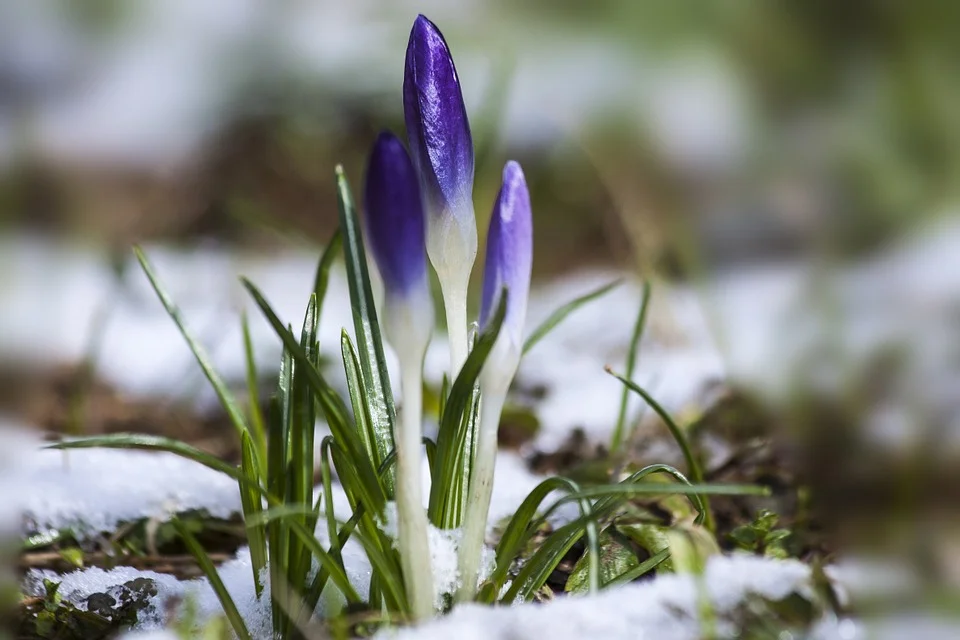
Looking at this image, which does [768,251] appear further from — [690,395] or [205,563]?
[205,563]

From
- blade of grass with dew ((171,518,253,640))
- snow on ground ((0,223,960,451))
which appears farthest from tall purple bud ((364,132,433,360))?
snow on ground ((0,223,960,451))

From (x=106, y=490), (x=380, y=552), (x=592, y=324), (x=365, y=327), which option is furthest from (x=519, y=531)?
(x=592, y=324)

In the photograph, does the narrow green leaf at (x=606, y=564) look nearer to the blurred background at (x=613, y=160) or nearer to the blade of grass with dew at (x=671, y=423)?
the blade of grass with dew at (x=671, y=423)

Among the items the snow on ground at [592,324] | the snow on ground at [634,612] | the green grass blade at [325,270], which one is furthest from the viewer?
the snow on ground at [592,324]

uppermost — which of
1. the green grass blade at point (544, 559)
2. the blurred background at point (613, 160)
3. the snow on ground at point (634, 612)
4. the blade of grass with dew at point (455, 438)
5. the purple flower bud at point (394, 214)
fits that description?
the blurred background at point (613, 160)

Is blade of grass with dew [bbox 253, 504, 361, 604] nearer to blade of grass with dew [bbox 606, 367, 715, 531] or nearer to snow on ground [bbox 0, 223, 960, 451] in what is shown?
blade of grass with dew [bbox 606, 367, 715, 531]

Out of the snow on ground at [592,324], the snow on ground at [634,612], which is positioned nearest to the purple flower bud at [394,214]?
the snow on ground at [634,612]

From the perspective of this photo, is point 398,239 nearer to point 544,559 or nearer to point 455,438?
point 455,438
